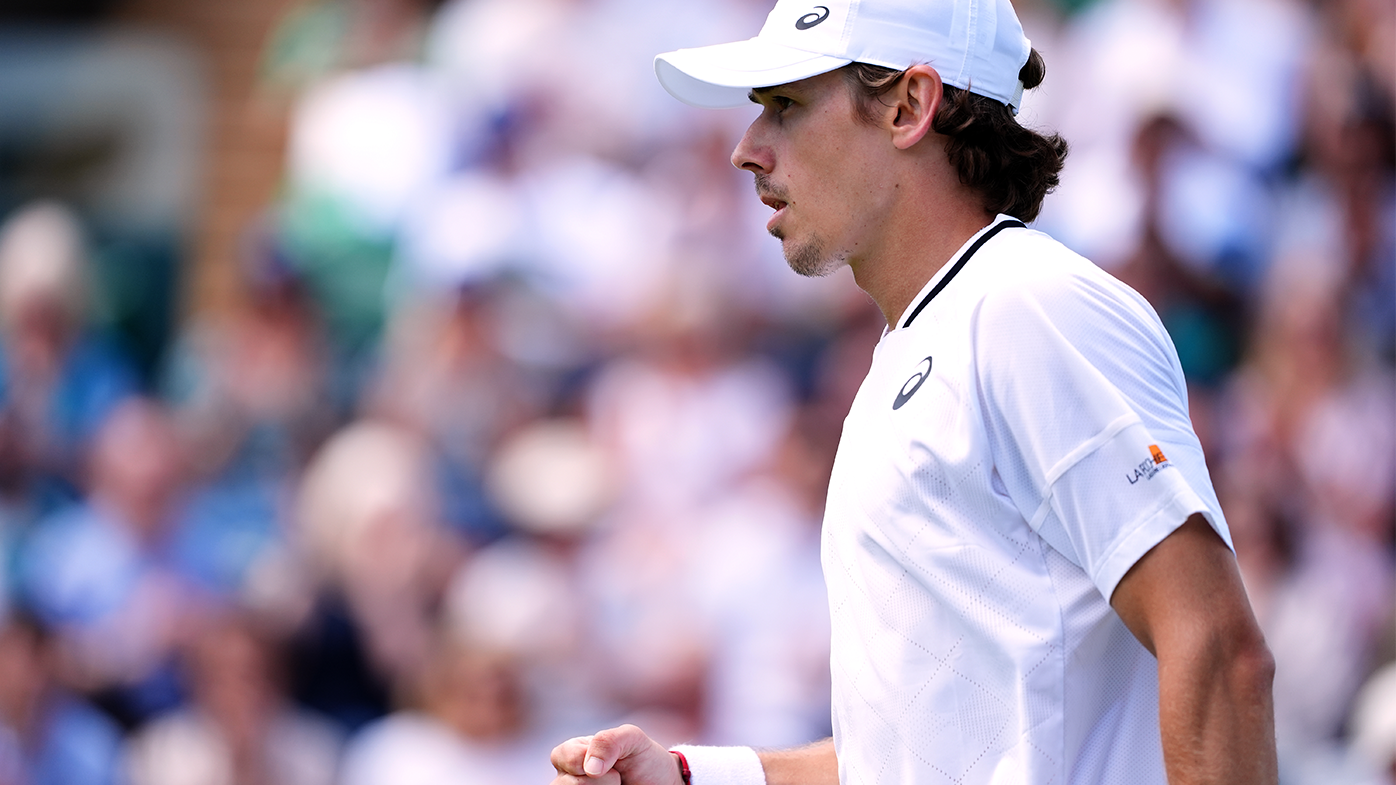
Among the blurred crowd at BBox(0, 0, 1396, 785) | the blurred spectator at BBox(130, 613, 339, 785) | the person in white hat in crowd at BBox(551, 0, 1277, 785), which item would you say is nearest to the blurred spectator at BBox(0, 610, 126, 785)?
the blurred crowd at BBox(0, 0, 1396, 785)

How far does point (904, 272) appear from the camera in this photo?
2076 mm

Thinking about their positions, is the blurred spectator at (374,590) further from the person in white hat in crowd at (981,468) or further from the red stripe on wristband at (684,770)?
the person in white hat in crowd at (981,468)

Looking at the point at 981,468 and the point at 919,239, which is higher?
the point at 919,239

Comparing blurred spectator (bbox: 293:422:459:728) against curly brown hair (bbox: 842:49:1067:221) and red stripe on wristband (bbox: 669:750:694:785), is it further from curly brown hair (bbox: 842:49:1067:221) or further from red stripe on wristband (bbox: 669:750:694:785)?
curly brown hair (bbox: 842:49:1067:221)

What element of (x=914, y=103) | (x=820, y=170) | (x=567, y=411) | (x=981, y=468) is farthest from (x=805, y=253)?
(x=567, y=411)

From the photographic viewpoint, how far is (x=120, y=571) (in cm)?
650

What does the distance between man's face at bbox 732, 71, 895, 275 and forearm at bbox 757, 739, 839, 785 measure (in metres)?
0.68

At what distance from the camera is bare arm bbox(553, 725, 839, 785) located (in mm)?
2102

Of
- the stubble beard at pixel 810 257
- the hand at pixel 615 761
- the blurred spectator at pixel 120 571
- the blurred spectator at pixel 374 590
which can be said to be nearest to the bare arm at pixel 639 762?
the hand at pixel 615 761

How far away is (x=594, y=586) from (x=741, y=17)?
278 cm

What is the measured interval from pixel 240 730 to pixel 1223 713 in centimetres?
451

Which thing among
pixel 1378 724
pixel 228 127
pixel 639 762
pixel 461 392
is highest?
pixel 228 127

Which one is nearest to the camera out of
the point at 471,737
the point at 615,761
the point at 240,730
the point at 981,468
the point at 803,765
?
the point at 981,468

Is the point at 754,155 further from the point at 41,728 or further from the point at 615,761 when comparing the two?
the point at 41,728
